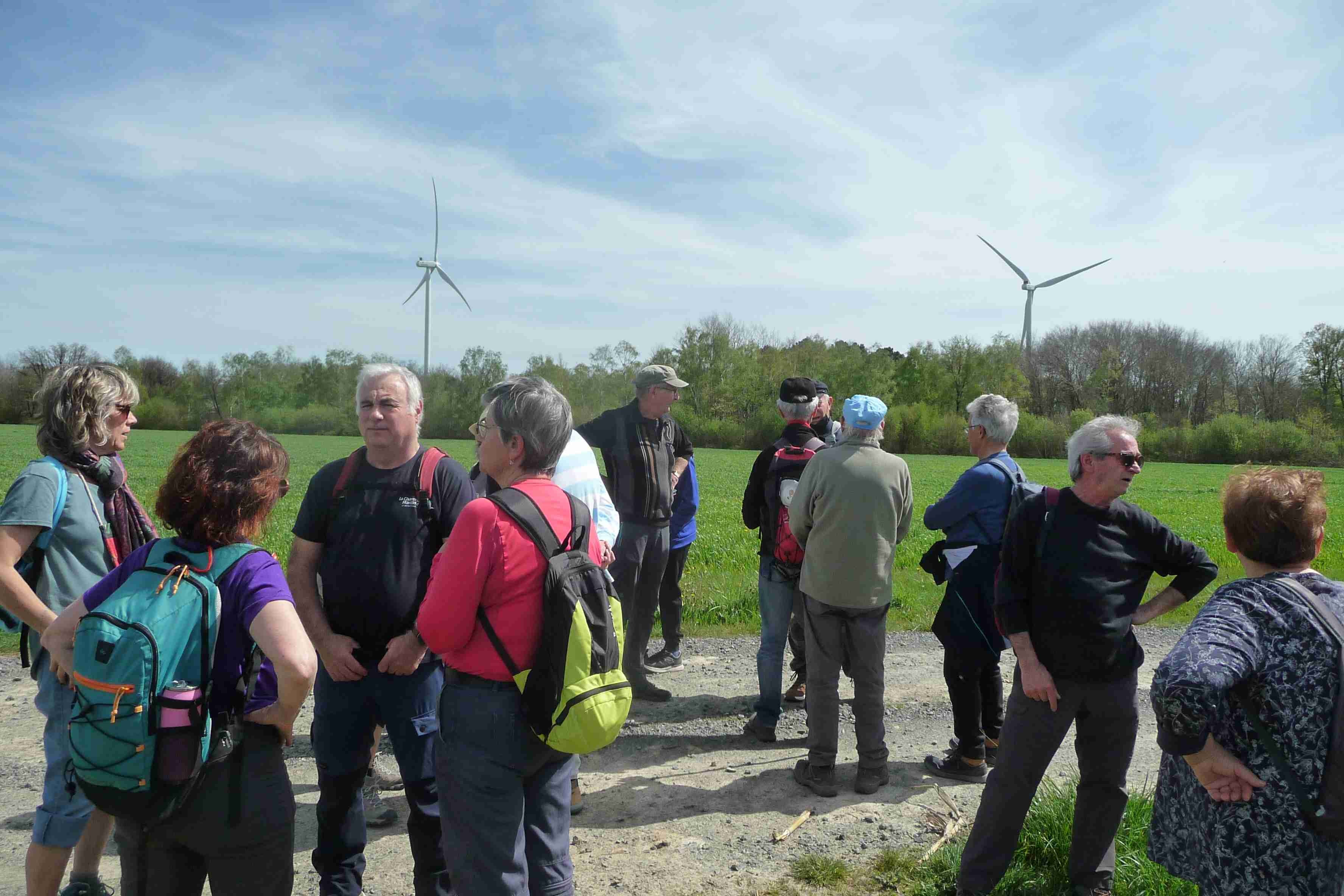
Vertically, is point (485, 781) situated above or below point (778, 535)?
below

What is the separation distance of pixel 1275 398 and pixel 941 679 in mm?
83629

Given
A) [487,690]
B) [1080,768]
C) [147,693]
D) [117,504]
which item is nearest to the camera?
[147,693]

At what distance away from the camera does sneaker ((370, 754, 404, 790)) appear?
4660 millimetres

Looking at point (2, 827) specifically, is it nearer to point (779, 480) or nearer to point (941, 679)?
point (779, 480)

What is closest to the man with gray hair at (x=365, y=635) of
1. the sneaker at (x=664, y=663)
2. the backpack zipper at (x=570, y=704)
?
the backpack zipper at (x=570, y=704)

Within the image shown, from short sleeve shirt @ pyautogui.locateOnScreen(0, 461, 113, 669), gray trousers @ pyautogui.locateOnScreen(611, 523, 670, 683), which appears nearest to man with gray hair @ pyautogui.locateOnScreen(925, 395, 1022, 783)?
gray trousers @ pyautogui.locateOnScreen(611, 523, 670, 683)

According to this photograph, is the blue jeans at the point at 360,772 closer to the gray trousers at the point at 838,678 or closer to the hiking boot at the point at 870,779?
the gray trousers at the point at 838,678

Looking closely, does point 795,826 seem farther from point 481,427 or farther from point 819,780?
point 481,427

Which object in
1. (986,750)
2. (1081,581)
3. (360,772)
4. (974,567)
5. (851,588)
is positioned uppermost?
(1081,581)

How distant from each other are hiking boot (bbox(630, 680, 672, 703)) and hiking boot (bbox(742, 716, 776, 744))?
87 centimetres

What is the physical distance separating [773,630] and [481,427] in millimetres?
3298

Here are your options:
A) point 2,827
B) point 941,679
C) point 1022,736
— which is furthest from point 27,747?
point 941,679

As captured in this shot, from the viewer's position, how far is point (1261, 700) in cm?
232

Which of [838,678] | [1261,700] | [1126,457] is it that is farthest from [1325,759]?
[838,678]
